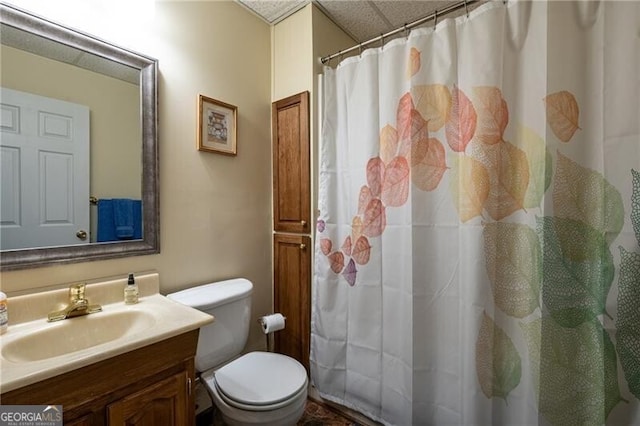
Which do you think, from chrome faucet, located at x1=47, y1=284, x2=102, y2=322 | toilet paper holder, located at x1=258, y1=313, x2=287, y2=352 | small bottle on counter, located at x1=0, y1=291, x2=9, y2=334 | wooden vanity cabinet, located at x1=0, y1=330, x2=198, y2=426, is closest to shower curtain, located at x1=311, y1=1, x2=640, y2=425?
toilet paper holder, located at x1=258, y1=313, x2=287, y2=352

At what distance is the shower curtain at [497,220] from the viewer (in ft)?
3.11

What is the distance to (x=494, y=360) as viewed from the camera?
3.74ft

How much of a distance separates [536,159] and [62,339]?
178 centimetres

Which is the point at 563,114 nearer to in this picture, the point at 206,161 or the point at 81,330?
the point at 206,161

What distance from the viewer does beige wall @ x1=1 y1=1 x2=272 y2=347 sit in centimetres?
132

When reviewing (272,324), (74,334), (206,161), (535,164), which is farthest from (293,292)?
(535,164)

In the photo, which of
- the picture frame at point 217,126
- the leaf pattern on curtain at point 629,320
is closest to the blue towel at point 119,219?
the picture frame at point 217,126

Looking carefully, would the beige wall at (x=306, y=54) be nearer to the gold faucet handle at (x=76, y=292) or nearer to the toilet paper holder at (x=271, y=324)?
the toilet paper holder at (x=271, y=324)

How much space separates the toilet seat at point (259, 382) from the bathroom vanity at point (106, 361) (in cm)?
20

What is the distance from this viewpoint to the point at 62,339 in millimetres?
971

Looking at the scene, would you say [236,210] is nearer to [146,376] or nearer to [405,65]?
[146,376]

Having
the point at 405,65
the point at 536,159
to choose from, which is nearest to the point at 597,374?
the point at 536,159

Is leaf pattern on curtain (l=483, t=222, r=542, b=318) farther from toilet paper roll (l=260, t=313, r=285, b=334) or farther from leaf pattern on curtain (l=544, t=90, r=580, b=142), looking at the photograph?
toilet paper roll (l=260, t=313, r=285, b=334)

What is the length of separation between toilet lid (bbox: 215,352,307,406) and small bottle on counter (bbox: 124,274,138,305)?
49 cm
